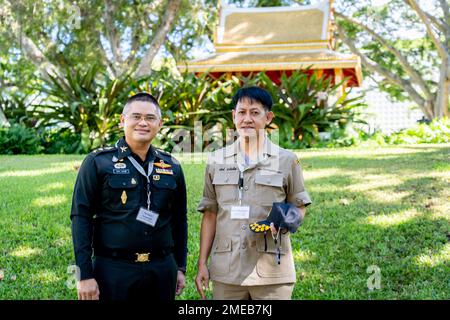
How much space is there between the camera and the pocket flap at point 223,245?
2.91 metres

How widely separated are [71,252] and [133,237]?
8.08 feet

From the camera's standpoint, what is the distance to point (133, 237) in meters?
2.85

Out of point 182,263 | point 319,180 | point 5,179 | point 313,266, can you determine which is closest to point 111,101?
point 5,179

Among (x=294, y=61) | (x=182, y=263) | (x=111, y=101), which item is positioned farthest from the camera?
(x=294, y=61)

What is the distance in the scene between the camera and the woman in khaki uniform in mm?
2871

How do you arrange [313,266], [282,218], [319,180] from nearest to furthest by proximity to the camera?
[282,218], [313,266], [319,180]

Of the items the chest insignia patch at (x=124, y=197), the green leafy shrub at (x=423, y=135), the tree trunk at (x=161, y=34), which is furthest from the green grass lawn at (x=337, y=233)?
the tree trunk at (x=161, y=34)

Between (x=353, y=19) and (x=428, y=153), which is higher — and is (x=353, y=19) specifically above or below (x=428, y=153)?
above

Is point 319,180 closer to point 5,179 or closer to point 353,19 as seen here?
point 5,179

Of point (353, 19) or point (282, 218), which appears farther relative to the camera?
point (353, 19)

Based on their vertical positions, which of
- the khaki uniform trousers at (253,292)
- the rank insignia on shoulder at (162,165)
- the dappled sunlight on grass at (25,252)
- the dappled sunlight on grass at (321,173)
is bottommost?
the dappled sunlight on grass at (321,173)

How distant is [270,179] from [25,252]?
2974 millimetres

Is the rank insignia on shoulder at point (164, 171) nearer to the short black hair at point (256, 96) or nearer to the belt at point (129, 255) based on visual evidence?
the belt at point (129, 255)

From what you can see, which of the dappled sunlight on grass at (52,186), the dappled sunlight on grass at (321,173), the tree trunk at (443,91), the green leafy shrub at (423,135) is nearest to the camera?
the dappled sunlight on grass at (52,186)
